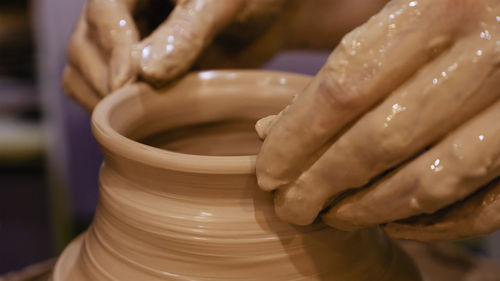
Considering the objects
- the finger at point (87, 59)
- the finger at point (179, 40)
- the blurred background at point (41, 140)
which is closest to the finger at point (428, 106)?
the finger at point (179, 40)

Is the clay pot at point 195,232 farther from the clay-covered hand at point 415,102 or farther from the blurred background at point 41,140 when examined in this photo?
the blurred background at point 41,140

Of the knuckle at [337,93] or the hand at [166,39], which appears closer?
the knuckle at [337,93]

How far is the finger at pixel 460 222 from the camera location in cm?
65

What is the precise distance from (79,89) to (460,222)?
33.5 inches

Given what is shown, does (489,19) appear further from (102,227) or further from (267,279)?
(102,227)

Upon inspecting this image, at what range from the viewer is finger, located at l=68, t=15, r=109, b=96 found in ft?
3.65

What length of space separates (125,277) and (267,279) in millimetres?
187

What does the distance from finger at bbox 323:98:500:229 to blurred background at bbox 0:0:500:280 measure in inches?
67.5

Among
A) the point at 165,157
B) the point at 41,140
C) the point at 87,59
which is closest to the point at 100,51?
the point at 87,59

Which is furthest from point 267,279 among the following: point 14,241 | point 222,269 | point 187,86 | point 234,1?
point 14,241

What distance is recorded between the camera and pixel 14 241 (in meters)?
2.48

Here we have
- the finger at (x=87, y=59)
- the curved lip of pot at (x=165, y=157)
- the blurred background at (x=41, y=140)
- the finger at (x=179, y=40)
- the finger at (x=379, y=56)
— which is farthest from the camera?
the blurred background at (x=41, y=140)

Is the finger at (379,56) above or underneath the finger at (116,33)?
above

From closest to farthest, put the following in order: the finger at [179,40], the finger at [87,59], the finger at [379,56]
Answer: the finger at [379,56]
the finger at [179,40]
the finger at [87,59]
